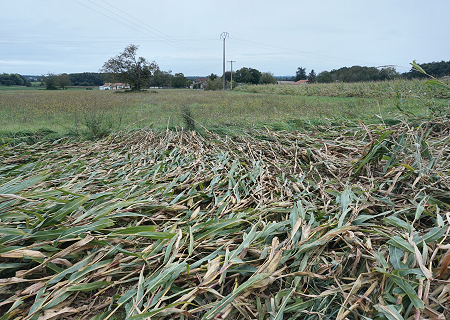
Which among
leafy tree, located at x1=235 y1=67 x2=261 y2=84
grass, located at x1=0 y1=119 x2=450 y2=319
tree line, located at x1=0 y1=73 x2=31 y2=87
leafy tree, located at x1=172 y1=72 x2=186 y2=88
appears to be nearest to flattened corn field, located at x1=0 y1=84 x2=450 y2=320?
grass, located at x1=0 y1=119 x2=450 y2=319

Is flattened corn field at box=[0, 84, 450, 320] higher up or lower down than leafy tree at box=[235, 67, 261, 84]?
lower down

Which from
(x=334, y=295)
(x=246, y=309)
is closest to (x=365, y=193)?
(x=334, y=295)

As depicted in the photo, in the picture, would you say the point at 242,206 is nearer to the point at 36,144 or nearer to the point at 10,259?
the point at 10,259

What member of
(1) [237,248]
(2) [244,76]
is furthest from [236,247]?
(2) [244,76]

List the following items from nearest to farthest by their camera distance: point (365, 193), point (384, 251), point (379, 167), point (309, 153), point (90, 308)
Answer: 1. point (90, 308)
2. point (384, 251)
3. point (365, 193)
4. point (379, 167)
5. point (309, 153)

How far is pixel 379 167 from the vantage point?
7.59 ft

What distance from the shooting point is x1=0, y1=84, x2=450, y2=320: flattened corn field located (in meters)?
1.16

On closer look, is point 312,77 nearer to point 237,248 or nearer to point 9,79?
point 9,79

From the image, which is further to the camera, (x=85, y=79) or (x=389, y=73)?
(x=85, y=79)

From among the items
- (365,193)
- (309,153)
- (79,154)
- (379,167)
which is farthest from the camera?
(79,154)

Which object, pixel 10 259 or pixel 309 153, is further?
pixel 309 153

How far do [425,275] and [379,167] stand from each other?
1.38m

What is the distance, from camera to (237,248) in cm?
142

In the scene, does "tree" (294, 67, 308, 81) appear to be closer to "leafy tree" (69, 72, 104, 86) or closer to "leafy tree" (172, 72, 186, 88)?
"leafy tree" (172, 72, 186, 88)
